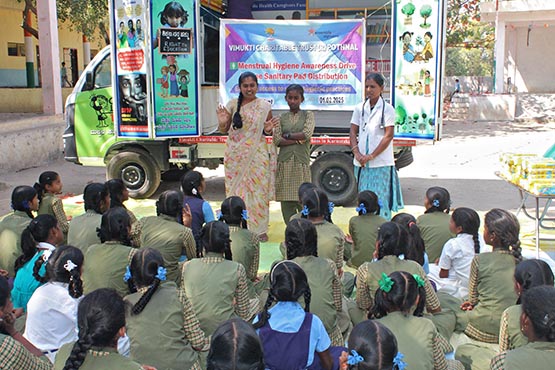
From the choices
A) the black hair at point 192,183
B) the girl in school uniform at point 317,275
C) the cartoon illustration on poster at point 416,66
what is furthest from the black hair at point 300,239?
the cartoon illustration on poster at point 416,66

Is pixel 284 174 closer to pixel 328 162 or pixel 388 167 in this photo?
pixel 388 167

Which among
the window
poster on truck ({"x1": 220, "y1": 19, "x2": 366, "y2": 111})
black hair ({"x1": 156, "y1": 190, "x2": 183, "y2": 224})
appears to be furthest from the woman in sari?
the window

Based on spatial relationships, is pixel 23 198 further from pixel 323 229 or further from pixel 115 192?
pixel 323 229

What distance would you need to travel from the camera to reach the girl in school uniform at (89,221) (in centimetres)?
441

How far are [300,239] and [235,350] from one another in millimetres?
1467

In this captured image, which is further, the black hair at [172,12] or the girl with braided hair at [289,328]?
the black hair at [172,12]

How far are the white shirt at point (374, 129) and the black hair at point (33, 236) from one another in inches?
114

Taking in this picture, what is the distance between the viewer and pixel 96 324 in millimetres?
2336

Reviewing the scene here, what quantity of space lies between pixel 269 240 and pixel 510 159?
253 cm

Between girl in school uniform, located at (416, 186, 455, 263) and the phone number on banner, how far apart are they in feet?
9.48

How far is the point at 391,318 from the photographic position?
8.93 ft

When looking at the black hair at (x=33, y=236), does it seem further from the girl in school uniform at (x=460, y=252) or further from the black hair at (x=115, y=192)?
the girl in school uniform at (x=460, y=252)

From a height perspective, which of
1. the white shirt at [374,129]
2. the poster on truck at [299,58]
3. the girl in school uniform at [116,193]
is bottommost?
the girl in school uniform at [116,193]

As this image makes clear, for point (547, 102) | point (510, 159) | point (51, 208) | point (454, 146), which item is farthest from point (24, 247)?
point (547, 102)
